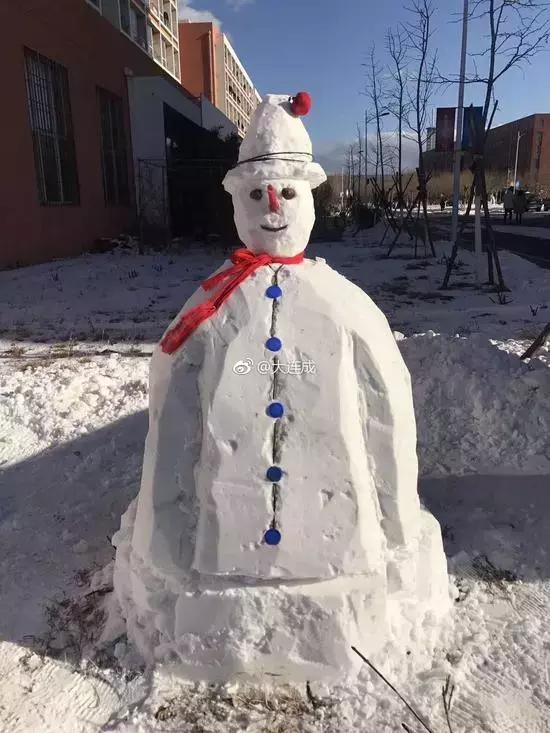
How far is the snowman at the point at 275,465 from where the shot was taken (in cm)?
182

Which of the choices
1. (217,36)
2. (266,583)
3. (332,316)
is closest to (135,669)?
(266,583)

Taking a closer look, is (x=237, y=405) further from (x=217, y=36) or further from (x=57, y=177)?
(x=217, y=36)

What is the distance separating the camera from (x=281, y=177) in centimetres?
188

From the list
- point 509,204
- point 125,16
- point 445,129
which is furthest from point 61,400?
point 509,204

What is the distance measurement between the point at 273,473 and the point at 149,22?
22.0 meters

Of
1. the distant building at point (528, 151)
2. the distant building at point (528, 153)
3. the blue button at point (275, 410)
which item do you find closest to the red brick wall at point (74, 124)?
the blue button at point (275, 410)

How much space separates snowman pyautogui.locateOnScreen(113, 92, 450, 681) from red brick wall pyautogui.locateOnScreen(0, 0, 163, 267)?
8621mm

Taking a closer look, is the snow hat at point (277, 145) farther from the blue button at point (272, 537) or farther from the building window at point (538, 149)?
the building window at point (538, 149)

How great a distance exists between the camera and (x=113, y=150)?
14.0m

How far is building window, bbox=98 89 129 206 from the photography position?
535 inches

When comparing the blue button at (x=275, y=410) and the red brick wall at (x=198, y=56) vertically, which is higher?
the red brick wall at (x=198, y=56)

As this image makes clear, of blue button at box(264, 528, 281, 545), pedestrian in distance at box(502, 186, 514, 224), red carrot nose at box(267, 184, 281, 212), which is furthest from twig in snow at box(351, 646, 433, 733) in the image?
pedestrian in distance at box(502, 186, 514, 224)

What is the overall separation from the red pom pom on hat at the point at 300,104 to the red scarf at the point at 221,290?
0.45 m

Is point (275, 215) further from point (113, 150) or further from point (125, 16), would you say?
point (125, 16)
